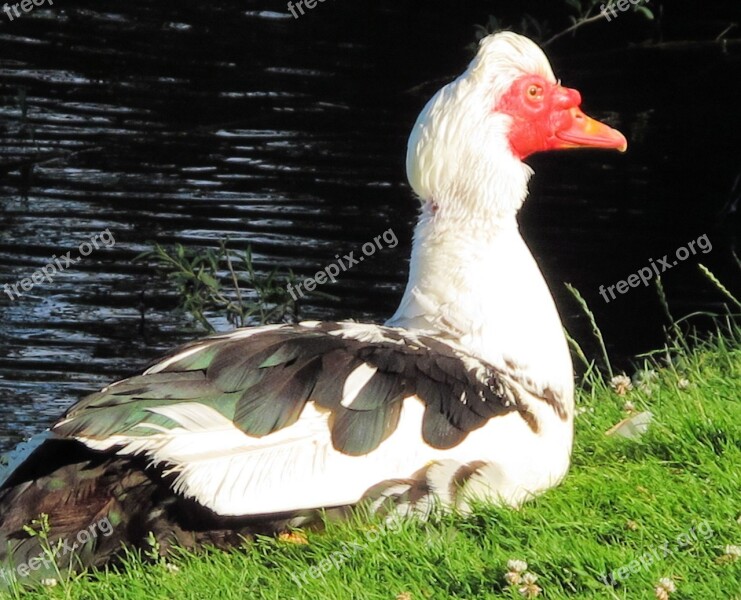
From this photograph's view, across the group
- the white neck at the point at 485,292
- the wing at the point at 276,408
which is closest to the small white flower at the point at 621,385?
the white neck at the point at 485,292

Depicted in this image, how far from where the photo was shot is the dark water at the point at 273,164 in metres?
10.4

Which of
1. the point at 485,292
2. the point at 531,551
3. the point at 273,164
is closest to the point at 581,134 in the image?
the point at 485,292

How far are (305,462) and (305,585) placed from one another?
410 mm

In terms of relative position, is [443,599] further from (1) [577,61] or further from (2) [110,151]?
(1) [577,61]

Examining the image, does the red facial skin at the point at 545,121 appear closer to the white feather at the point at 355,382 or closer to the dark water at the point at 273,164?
the white feather at the point at 355,382

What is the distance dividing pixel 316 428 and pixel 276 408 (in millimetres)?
137

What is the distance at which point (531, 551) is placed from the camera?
4.23m

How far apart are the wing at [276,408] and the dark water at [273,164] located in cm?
433

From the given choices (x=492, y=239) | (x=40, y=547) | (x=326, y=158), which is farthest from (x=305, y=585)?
(x=326, y=158)

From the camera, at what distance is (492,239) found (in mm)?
5223

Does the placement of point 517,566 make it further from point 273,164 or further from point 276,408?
point 273,164

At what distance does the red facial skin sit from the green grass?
4.14ft

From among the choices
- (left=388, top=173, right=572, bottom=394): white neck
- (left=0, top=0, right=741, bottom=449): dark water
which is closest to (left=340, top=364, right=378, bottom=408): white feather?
(left=388, top=173, right=572, bottom=394): white neck

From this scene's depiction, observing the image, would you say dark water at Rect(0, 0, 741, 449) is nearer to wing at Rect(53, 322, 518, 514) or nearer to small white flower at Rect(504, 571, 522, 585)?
wing at Rect(53, 322, 518, 514)
